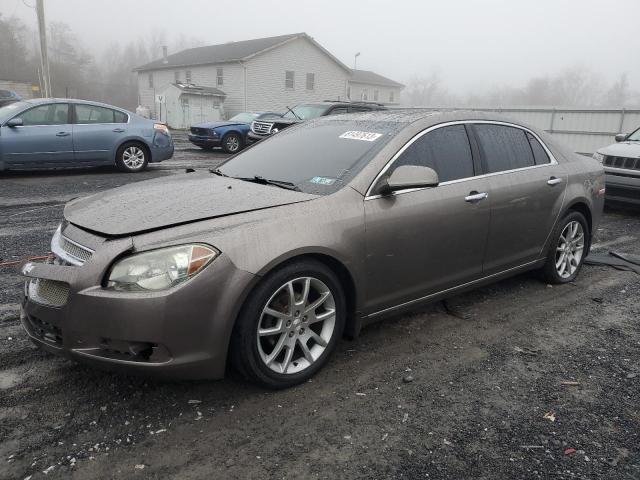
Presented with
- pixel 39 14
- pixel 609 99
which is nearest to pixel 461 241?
pixel 39 14

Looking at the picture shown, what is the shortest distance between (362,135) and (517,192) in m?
1.39

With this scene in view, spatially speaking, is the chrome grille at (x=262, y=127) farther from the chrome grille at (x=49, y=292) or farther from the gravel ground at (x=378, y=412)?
the chrome grille at (x=49, y=292)

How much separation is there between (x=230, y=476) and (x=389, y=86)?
176 feet

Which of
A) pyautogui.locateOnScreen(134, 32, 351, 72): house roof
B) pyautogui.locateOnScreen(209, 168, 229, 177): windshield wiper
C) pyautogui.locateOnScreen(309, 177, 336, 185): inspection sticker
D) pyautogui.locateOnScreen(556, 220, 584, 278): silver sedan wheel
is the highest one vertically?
pyautogui.locateOnScreen(134, 32, 351, 72): house roof

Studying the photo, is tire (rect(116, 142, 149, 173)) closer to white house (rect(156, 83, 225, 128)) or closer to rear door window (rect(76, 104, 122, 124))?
rear door window (rect(76, 104, 122, 124))

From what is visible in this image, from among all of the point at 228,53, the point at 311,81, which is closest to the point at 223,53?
the point at 228,53

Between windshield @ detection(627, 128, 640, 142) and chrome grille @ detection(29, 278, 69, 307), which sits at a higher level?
windshield @ detection(627, 128, 640, 142)

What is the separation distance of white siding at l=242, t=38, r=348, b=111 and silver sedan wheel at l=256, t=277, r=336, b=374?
34412mm

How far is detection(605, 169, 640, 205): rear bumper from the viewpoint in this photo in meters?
8.12

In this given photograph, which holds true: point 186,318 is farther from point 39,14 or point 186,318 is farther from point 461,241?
point 39,14

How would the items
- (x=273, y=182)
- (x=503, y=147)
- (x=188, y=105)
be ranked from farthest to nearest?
1. (x=188, y=105)
2. (x=503, y=147)
3. (x=273, y=182)

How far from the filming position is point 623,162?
27.3 ft

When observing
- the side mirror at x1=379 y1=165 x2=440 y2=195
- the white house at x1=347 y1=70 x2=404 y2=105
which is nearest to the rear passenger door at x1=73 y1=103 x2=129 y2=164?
the side mirror at x1=379 y1=165 x2=440 y2=195

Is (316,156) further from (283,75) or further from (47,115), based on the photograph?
(283,75)
